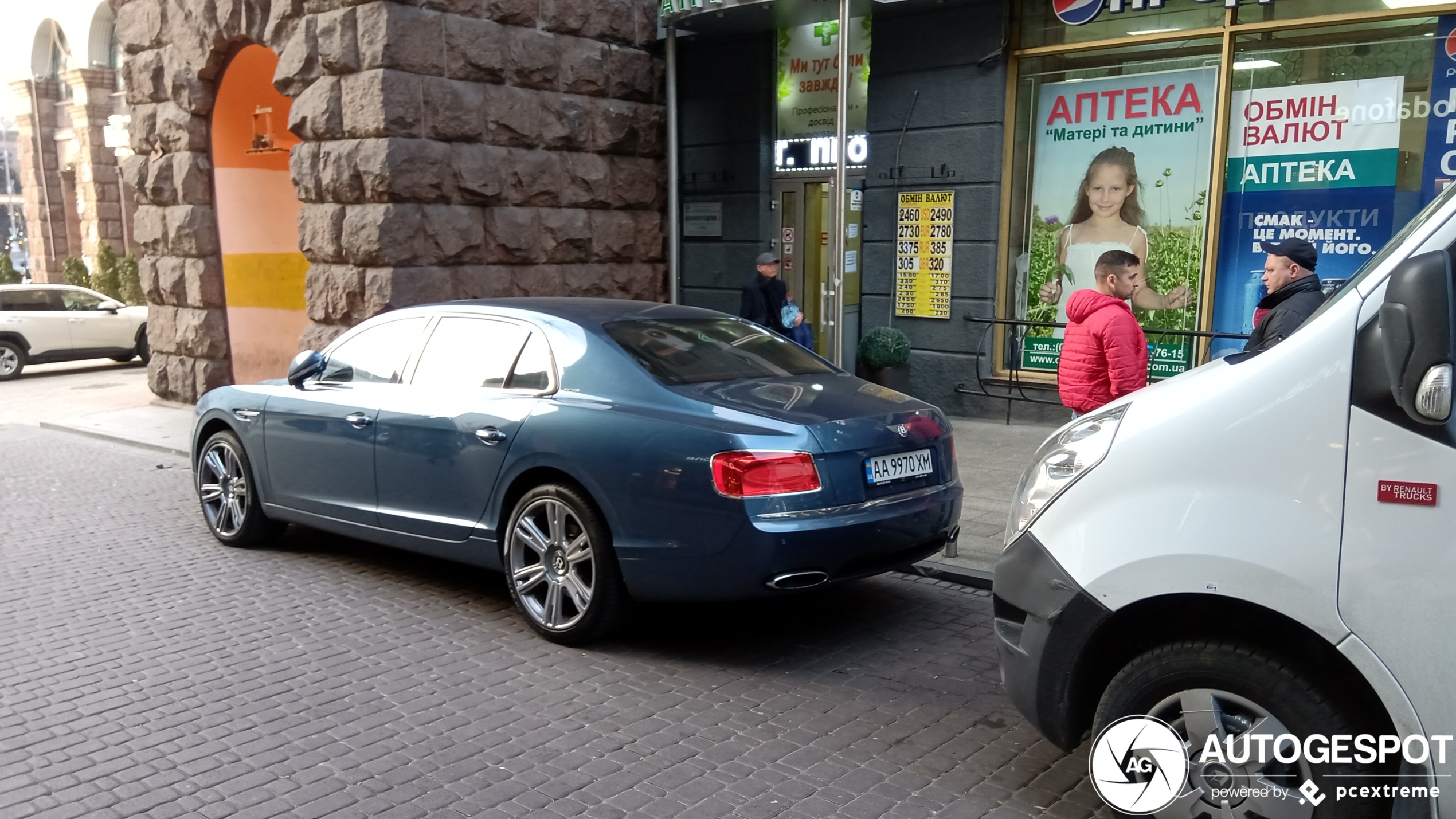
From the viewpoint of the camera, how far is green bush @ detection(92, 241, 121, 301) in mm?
24703

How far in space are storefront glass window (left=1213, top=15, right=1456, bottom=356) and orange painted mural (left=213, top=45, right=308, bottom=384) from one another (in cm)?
1017

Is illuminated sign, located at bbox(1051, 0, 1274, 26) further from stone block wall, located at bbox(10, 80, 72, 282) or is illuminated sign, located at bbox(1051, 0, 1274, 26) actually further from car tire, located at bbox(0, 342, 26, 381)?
stone block wall, located at bbox(10, 80, 72, 282)

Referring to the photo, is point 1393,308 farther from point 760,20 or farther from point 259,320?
point 259,320

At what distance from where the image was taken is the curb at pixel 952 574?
6.25 meters

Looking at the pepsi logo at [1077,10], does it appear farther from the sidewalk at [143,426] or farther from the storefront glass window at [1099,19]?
the sidewalk at [143,426]

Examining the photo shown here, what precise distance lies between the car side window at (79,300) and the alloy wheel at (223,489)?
14.0 meters

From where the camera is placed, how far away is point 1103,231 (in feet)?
35.8

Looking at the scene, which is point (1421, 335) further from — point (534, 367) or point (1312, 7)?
point (1312, 7)

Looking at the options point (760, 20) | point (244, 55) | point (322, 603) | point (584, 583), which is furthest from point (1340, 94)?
point (244, 55)

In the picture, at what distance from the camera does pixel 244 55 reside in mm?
12844

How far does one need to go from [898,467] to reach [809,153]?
27.2 feet

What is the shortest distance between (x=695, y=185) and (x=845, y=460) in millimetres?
9321

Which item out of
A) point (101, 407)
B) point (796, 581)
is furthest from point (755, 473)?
point (101, 407)

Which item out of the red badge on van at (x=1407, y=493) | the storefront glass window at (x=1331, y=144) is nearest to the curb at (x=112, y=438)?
the storefront glass window at (x=1331, y=144)
